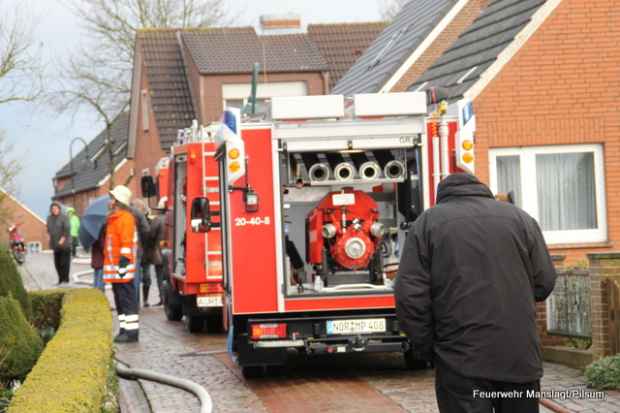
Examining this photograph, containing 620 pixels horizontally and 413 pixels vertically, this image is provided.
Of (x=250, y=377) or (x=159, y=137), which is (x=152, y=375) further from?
(x=159, y=137)

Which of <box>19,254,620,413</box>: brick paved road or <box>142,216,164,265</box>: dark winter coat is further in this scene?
<box>142,216,164,265</box>: dark winter coat

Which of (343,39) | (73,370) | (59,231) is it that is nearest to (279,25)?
(343,39)

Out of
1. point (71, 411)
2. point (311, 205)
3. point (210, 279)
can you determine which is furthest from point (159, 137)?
point (71, 411)

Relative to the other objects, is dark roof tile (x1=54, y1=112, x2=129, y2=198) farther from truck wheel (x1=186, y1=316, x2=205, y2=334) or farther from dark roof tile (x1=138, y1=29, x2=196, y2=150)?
truck wheel (x1=186, y1=316, x2=205, y2=334)

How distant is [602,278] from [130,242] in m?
6.75

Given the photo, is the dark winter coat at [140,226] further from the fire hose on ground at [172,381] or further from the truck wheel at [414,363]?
the truck wheel at [414,363]

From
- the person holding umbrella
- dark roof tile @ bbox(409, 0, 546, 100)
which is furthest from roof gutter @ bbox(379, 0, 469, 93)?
the person holding umbrella

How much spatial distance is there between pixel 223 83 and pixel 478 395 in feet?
127

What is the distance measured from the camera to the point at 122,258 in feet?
51.1

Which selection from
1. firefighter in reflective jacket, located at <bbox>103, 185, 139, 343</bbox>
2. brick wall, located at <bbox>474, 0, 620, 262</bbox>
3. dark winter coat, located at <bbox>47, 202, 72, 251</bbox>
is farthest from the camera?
dark winter coat, located at <bbox>47, 202, 72, 251</bbox>

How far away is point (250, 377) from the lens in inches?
481

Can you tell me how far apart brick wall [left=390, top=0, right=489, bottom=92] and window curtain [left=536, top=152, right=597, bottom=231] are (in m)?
7.69

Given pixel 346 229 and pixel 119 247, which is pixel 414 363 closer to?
pixel 346 229

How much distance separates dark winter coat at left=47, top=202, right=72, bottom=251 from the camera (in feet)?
91.4
